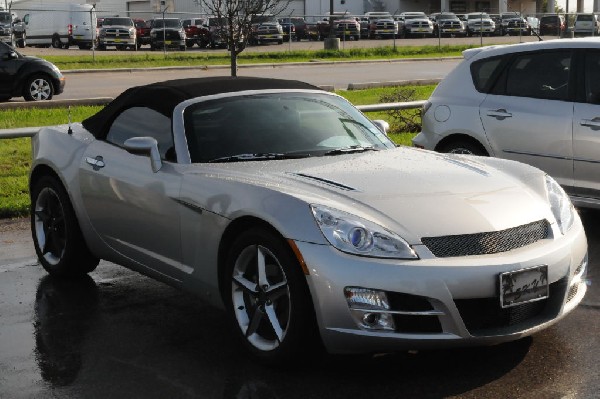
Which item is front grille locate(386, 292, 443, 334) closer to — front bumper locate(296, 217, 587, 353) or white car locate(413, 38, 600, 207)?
front bumper locate(296, 217, 587, 353)

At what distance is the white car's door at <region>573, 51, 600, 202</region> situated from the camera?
333 inches

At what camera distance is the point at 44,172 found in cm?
757

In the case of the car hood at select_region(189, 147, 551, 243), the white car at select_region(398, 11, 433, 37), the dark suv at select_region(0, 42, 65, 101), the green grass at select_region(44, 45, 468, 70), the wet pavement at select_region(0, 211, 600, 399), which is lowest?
the wet pavement at select_region(0, 211, 600, 399)

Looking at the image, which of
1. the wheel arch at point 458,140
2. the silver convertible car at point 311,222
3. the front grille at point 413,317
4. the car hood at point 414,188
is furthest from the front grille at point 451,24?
the front grille at point 413,317

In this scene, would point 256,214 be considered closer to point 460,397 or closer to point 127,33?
point 460,397

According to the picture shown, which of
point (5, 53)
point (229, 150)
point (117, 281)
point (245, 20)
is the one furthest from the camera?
point (5, 53)

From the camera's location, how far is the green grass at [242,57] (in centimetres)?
3404

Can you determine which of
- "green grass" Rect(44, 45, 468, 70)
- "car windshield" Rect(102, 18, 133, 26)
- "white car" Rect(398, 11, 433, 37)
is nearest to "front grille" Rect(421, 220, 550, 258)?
"green grass" Rect(44, 45, 468, 70)

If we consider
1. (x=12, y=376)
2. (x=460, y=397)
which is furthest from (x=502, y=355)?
(x=12, y=376)

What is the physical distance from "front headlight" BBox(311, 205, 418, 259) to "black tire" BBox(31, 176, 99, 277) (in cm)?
261

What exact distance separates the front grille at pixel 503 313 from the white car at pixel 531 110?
11.1 ft

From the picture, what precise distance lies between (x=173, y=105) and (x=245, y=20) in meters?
11.4

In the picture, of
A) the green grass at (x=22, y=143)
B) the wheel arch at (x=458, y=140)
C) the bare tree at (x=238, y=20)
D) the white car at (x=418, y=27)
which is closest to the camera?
the wheel arch at (x=458, y=140)

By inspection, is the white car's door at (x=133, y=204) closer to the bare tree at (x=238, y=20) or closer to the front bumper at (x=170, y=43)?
the bare tree at (x=238, y=20)
